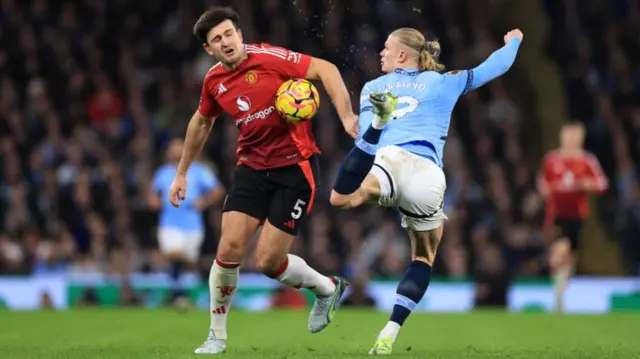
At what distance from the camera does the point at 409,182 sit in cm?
786

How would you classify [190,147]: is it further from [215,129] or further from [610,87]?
[610,87]

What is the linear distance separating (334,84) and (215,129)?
38.1 ft

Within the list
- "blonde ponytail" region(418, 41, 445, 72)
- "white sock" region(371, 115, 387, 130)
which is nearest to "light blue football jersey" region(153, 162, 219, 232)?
"blonde ponytail" region(418, 41, 445, 72)

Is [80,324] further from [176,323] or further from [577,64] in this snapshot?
[577,64]

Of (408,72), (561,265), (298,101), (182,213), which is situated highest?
(408,72)

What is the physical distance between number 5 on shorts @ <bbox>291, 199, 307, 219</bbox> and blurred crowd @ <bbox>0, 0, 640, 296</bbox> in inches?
339

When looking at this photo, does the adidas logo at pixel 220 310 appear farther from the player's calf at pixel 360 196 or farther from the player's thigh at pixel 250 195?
the player's calf at pixel 360 196

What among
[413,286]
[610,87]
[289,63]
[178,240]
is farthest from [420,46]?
[610,87]

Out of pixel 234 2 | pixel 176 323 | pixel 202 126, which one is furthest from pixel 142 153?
pixel 202 126

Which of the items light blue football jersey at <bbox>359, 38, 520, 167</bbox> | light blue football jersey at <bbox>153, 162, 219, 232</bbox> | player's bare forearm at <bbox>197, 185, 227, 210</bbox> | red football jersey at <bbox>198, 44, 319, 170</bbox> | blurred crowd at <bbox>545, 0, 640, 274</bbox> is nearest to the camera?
light blue football jersey at <bbox>359, 38, 520, 167</bbox>

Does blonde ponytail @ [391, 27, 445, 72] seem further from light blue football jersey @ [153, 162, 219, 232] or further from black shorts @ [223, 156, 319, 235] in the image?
light blue football jersey @ [153, 162, 219, 232]

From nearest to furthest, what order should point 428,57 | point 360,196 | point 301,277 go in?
point 360,196 < point 428,57 < point 301,277

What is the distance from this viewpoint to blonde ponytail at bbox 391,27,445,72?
8.16 m

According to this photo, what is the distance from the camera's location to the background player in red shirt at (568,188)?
14789mm
